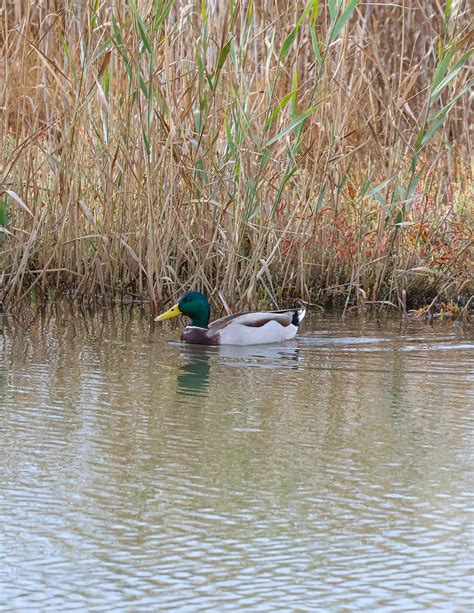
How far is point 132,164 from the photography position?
320 inches

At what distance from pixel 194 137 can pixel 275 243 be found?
2.95 ft

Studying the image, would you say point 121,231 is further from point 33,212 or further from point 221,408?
point 221,408

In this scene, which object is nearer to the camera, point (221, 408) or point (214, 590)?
point (214, 590)

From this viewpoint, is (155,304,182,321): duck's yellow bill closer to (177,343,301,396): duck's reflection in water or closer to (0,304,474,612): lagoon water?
(177,343,301,396): duck's reflection in water

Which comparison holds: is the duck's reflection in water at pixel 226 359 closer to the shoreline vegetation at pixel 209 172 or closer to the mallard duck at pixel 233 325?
the mallard duck at pixel 233 325

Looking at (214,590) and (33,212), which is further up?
(33,212)

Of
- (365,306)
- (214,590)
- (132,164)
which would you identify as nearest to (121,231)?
(132,164)

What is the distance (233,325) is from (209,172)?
949mm

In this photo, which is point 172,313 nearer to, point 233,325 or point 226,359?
point 233,325

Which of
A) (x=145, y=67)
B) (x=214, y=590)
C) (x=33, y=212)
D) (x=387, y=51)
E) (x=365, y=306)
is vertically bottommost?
(x=214, y=590)

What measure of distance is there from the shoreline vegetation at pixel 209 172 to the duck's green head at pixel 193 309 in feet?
0.94

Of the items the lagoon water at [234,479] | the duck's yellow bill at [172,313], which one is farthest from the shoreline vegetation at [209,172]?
the lagoon water at [234,479]

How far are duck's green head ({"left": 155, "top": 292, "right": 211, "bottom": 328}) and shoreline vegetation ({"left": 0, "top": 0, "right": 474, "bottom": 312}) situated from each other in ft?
0.94

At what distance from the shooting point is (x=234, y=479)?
4344 mm
